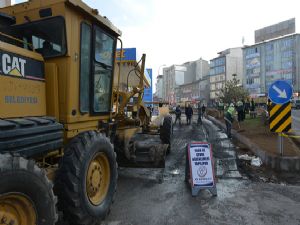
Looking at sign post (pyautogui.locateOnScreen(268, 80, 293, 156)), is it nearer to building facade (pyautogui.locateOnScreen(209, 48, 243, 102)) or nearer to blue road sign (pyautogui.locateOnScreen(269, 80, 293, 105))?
blue road sign (pyautogui.locateOnScreen(269, 80, 293, 105))

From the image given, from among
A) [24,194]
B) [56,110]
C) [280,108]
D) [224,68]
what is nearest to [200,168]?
[56,110]

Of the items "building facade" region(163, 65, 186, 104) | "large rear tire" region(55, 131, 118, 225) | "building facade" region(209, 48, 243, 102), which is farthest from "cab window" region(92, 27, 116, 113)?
"building facade" region(163, 65, 186, 104)

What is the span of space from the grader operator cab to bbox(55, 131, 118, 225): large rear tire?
0.01 metres

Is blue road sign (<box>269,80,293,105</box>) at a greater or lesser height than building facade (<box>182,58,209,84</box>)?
lesser

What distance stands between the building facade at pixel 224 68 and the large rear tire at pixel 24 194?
10277 centimetres

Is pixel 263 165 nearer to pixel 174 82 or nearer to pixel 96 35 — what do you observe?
pixel 96 35

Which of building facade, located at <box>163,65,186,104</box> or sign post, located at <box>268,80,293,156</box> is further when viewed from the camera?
building facade, located at <box>163,65,186,104</box>

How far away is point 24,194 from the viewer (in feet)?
10.4

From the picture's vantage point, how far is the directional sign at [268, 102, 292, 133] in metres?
9.16

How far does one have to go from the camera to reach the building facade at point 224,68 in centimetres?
10550

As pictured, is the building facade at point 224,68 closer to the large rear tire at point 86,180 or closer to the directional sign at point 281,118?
the directional sign at point 281,118

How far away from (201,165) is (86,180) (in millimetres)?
2899

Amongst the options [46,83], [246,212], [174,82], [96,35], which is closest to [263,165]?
[246,212]

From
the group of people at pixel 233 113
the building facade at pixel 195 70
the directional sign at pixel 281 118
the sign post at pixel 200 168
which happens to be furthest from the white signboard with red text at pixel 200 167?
the building facade at pixel 195 70
